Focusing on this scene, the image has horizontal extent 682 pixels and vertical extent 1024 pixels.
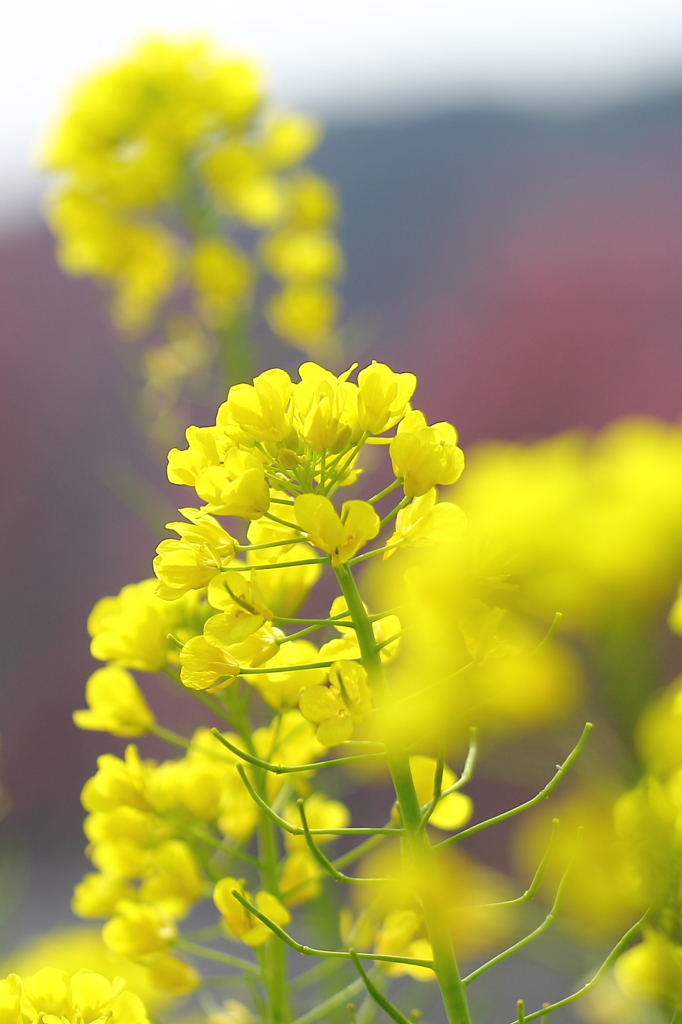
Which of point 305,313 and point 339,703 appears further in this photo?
point 305,313

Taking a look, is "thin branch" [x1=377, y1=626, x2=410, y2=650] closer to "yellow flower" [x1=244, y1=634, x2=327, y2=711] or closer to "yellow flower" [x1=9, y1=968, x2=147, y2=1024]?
"yellow flower" [x1=244, y1=634, x2=327, y2=711]

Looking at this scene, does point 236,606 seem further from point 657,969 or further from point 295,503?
point 657,969

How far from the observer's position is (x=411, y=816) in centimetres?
41

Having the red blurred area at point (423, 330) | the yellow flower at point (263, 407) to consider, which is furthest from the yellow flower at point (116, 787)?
the red blurred area at point (423, 330)

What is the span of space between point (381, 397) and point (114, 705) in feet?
0.84

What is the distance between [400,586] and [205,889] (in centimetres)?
25

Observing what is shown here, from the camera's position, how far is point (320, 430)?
0.41 meters

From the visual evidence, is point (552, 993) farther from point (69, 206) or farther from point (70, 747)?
point (69, 206)

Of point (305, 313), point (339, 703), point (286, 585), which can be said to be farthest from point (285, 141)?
point (339, 703)

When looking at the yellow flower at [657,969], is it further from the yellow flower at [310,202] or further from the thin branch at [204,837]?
the yellow flower at [310,202]

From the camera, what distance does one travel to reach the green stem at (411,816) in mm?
401

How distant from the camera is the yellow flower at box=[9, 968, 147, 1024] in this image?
1.31 ft

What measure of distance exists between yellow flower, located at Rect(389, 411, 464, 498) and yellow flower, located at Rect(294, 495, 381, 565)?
1.1 inches

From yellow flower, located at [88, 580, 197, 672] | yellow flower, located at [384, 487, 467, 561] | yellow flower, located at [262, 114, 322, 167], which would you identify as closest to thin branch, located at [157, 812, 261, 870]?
yellow flower, located at [88, 580, 197, 672]
